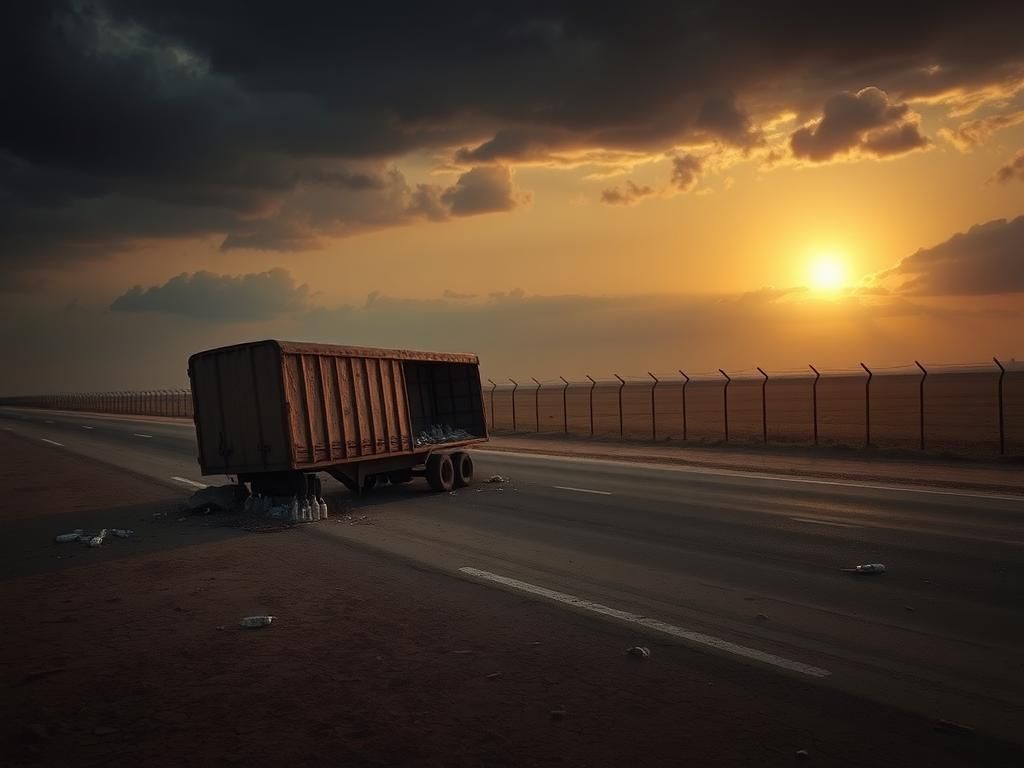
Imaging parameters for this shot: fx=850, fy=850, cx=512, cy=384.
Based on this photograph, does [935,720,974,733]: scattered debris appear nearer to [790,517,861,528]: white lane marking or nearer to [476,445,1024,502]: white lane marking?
[790,517,861,528]: white lane marking

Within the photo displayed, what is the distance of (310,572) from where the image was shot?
32.6 feet

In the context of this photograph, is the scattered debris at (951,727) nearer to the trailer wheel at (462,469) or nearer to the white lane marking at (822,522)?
the white lane marking at (822,522)

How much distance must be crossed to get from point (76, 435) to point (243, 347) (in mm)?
36150

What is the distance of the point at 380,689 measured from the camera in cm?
593

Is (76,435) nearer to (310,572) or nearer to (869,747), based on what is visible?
(310,572)

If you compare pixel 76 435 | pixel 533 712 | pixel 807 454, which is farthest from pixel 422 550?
pixel 76 435

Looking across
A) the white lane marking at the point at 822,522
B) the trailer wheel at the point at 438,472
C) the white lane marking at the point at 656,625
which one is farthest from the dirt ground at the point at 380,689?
the trailer wheel at the point at 438,472

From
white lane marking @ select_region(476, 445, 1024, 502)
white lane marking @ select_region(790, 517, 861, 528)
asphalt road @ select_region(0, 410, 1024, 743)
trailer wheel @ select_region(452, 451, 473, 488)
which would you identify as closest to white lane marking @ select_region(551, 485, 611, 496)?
asphalt road @ select_region(0, 410, 1024, 743)

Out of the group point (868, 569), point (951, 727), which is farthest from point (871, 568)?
point (951, 727)

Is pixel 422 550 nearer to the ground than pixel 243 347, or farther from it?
nearer to the ground

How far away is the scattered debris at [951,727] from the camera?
504 centimetres

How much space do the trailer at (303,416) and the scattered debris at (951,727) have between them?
10.5 meters

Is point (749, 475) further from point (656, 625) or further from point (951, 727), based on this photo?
point (951, 727)

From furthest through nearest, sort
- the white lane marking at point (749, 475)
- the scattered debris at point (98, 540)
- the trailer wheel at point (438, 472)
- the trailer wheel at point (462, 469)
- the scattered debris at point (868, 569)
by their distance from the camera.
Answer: the trailer wheel at point (462, 469)
the trailer wheel at point (438, 472)
the white lane marking at point (749, 475)
the scattered debris at point (98, 540)
the scattered debris at point (868, 569)
